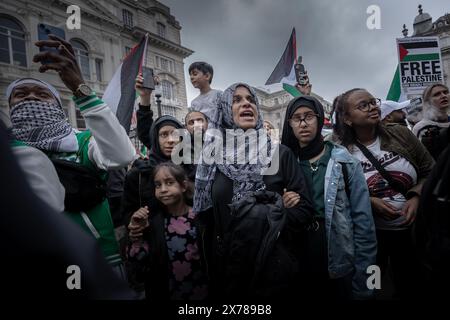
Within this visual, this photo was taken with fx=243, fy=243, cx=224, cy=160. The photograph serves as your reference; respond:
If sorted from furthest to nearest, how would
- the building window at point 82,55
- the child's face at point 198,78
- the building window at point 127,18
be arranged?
the building window at point 82,55 → the building window at point 127,18 → the child's face at point 198,78

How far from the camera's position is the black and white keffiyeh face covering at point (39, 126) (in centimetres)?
149

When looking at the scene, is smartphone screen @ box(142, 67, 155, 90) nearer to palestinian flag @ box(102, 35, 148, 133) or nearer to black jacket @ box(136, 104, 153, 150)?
palestinian flag @ box(102, 35, 148, 133)

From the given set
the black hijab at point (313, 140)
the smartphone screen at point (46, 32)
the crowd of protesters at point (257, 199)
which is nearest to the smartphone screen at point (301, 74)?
the crowd of protesters at point (257, 199)

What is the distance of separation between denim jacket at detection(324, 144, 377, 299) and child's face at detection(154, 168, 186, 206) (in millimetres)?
1156

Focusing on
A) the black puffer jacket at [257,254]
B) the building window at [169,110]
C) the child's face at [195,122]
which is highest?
the building window at [169,110]

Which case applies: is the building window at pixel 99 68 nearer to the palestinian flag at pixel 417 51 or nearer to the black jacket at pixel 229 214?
the palestinian flag at pixel 417 51

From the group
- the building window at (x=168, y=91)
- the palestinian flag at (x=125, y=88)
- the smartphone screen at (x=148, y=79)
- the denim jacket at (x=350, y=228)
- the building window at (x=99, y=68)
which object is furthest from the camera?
the building window at (x=99, y=68)

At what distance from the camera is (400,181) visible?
191 centimetres

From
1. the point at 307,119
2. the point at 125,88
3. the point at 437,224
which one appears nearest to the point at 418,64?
the point at 307,119

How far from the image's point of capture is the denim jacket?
5.54ft

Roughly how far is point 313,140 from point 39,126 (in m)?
1.92

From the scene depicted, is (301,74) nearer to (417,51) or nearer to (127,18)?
(417,51)

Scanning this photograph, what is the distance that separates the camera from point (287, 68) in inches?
161
